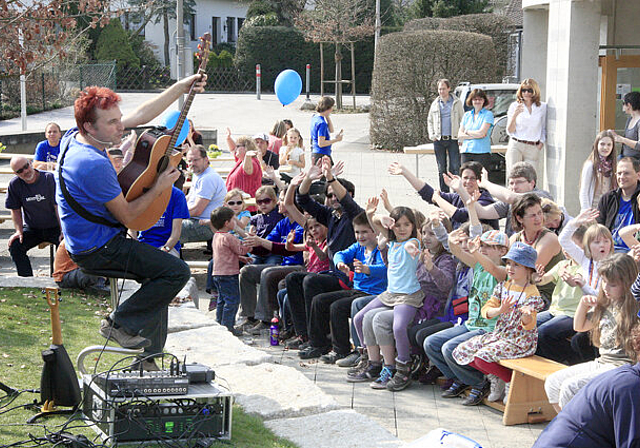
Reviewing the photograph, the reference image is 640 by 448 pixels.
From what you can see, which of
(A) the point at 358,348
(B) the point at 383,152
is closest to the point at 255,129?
(B) the point at 383,152

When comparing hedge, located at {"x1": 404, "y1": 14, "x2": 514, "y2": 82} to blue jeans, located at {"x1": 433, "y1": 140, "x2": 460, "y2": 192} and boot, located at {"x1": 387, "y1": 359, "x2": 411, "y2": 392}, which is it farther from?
boot, located at {"x1": 387, "y1": 359, "x2": 411, "y2": 392}

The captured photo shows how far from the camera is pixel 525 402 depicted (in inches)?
260

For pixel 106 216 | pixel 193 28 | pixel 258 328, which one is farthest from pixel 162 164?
pixel 193 28

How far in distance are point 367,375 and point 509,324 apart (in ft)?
4.77

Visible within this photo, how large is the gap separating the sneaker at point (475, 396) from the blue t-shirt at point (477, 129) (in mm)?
7813

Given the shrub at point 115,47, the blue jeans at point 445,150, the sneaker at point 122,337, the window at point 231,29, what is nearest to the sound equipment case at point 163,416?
the sneaker at point 122,337

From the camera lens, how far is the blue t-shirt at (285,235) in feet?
31.2

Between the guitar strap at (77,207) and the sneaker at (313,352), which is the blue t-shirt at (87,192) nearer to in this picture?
the guitar strap at (77,207)

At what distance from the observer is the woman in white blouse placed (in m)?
13.1

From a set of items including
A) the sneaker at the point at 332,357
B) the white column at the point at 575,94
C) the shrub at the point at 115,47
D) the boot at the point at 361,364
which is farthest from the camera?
the shrub at the point at 115,47

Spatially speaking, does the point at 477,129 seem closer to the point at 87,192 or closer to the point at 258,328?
the point at 258,328

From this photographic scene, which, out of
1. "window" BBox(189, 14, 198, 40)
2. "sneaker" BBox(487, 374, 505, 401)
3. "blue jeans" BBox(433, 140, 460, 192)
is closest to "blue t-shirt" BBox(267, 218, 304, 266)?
"sneaker" BBox(487, 374, 505, 401)

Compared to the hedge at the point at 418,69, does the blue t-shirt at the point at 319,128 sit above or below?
below

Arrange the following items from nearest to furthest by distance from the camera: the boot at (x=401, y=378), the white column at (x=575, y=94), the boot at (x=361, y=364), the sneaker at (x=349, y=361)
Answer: the boot at (x=401, y=378), the boot at (x=361, y=364), the sneaker at (x=349, y=361), the white column at (x=575, y=94)
